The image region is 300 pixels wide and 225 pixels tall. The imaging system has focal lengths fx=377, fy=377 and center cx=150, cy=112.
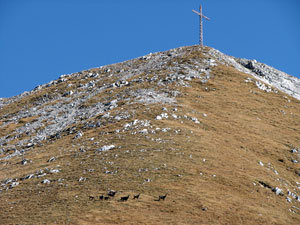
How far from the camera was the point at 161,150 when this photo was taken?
5197 cm

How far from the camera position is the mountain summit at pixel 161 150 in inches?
1576

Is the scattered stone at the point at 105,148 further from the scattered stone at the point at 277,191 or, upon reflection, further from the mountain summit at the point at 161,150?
the scattered stone at the point at 277,191

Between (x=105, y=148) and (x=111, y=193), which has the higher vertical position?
(x=105, y=148)

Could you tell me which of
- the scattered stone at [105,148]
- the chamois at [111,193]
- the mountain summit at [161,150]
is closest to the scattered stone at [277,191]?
the mountain summit at [161,150]

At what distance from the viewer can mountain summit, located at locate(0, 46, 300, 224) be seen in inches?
1576

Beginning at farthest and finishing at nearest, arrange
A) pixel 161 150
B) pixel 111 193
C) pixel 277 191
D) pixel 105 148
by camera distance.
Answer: pixel 105 148, pixel 161 150, pixel 277 191, pixel 111 193

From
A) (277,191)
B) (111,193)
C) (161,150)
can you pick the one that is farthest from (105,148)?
(277,191)

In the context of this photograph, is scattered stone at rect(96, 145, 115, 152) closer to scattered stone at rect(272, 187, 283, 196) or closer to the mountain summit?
the mountain summit

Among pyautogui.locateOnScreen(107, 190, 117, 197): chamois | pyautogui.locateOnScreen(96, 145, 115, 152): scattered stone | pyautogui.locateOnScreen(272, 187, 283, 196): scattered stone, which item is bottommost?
pyautogui.locateOnScreen(272, 187, 283, 196): scattered stone

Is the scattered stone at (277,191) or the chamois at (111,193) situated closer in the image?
the chamois at (111,193)

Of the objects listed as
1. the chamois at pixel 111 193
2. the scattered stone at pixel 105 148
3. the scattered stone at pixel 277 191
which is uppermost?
the scattered stone at pixel 105 148

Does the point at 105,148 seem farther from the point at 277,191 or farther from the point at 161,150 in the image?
the point at 277,191

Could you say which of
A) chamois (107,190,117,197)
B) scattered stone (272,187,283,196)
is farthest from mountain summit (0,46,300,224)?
scattered stone (272,187,283,196)

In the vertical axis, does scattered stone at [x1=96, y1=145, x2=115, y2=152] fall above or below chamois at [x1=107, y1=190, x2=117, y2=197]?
above
